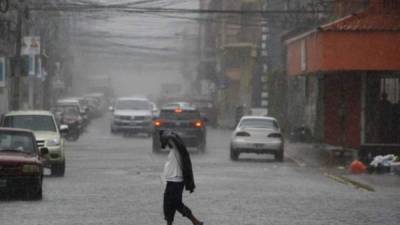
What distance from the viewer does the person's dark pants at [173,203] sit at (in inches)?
703

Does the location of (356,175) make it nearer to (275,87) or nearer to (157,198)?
(157,198)

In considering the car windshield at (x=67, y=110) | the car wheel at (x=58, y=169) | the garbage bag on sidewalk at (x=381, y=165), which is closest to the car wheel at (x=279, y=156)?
the garbage bag on sidewalk at (x=381, y=165)

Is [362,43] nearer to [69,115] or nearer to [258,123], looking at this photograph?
[258,123]

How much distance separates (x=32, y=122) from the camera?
3322 cm

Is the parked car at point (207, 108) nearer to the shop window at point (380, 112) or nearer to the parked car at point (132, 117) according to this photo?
the parked car at point (132, 117)

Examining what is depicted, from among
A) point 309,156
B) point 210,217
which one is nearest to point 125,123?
point 309,156

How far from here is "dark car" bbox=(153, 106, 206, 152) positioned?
47.2 metres

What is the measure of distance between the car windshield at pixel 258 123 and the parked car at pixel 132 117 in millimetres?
21438

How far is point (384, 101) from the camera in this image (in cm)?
4347

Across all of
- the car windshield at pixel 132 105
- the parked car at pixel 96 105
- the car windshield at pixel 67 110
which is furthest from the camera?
the parked car at pixel 96 105

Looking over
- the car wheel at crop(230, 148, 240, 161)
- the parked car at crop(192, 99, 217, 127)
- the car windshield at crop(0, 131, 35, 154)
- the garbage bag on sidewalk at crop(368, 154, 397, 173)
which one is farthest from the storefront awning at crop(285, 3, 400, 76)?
the parked car at crop(192, 99, 217, 127)

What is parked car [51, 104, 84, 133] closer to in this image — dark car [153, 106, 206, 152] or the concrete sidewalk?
the concrete sidewalk

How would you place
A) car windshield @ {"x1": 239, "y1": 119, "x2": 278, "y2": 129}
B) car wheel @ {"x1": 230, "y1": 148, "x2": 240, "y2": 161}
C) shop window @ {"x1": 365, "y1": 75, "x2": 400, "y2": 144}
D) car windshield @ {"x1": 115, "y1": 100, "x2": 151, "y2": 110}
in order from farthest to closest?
car windshield @ {"x1": 115, "y1": 100, "x2": 151, "y2": 110}, shop window @ {"x1": 365, "y1": 75, "x2": 400, "y2": 144}, car windshield @ {"x1": 239, "y1": 119, "x2": 278, "y2": 129}, car wheel @ {"x1": 230, "y1": 148, "x2": 240, "y2": 161}

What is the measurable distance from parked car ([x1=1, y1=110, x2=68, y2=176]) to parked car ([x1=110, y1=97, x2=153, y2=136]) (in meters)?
30.6
